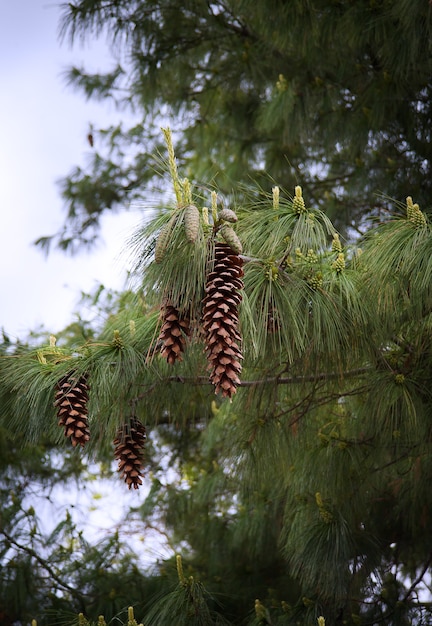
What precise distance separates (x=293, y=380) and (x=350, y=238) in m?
1.71

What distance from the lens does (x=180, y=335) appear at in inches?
90.0

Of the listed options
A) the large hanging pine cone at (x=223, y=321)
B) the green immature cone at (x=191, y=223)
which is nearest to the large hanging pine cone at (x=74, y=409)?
the large hanging pine cone at (x=223, y=321)

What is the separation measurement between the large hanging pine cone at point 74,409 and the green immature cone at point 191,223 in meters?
0.61

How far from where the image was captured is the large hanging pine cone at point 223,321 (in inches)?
84.6

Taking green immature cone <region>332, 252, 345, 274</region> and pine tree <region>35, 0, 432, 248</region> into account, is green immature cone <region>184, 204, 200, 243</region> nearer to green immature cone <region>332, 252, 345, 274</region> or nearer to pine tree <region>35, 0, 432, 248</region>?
green immature cone <region>332, 252, 345, 274</region>

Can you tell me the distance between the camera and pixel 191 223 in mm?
2143

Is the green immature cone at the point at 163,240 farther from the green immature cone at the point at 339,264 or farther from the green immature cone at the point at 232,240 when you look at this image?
the green immature cone at the point at 339,264

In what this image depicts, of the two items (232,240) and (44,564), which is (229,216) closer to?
(232,240)

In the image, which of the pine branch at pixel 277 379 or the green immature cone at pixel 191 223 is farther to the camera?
the pine branch at pixel 277 379

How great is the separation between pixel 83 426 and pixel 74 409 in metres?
0.05

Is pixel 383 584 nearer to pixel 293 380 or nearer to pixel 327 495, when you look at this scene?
pixel 327 495

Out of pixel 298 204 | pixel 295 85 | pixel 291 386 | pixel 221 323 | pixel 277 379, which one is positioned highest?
pixel 295 85

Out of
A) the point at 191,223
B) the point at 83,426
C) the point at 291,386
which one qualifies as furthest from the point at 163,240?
Answer: the point at 291,386

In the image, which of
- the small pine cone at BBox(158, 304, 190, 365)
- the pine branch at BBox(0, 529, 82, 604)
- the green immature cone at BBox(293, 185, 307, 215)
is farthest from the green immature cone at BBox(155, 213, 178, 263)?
the pine branch at BBox(0, 529, 82, 604)
